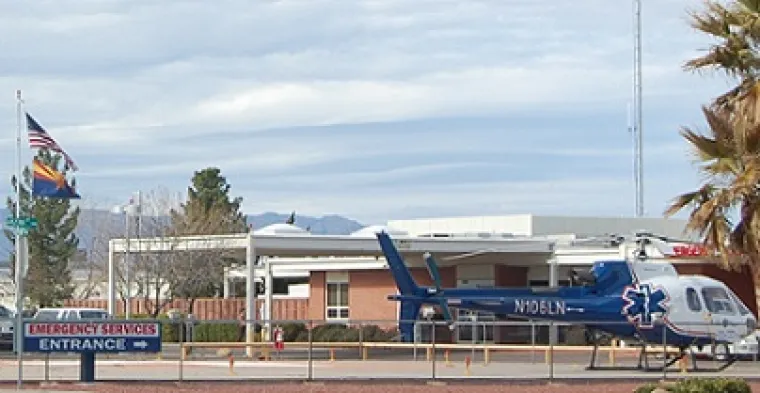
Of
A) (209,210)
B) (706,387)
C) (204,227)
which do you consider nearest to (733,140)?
(706,387)

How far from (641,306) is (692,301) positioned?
4.09 ft

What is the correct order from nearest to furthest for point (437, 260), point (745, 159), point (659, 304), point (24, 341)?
1. point (745, 159)
2. point (24, 341)
3. point (659, 304)
4. point (437, 260)

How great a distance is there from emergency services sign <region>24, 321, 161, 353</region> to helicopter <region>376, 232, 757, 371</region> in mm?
8287

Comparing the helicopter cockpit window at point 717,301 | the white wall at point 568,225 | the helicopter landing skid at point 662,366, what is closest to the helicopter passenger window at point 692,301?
the helicopter cockpit window at point 717,301

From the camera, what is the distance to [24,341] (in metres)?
31.2

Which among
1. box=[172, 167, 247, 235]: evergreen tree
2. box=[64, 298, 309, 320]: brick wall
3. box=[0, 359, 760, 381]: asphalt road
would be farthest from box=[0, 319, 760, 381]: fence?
box=[172, 167, 247, 235]: evergreen tree

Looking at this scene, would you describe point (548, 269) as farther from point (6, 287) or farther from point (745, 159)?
point (6, 287)

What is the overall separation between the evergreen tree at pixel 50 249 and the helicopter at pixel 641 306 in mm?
45249

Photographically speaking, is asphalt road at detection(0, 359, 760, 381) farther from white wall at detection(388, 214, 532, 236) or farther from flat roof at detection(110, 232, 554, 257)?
white wall at detection(388, 214, 532, 236)

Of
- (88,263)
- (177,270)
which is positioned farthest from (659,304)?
(88,263)

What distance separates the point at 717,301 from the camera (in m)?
38.0

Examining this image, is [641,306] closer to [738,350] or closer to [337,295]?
[738,350]

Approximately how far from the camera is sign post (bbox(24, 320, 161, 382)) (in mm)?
31188

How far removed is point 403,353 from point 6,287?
45.6m
